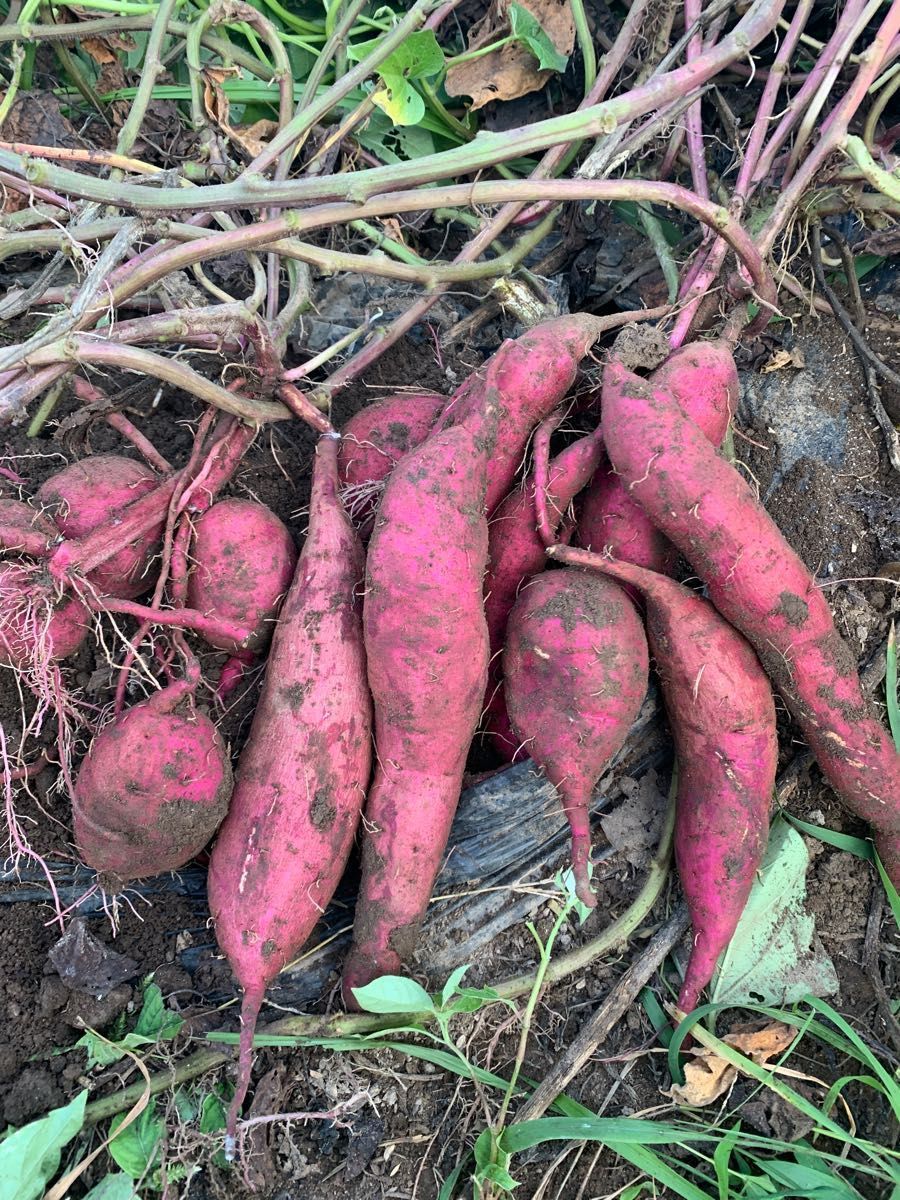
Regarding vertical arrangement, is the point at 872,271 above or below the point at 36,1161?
above

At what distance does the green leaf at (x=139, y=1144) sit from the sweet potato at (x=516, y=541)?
2.70 feet

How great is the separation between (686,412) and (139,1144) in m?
1.47

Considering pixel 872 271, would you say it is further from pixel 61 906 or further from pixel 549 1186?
pixel 61 906

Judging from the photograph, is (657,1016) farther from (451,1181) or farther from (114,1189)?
(114,1189)

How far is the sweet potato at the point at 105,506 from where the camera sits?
1442 millimetres

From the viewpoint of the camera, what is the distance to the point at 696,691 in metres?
1.46

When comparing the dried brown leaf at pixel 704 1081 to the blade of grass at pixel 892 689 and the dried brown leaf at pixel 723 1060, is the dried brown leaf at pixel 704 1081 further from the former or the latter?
the blade of grass at pixel 892 689

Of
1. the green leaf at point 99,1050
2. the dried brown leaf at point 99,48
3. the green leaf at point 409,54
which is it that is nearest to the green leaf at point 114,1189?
the green leaf at point 99,1050

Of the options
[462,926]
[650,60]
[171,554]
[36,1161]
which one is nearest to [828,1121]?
[462,926]

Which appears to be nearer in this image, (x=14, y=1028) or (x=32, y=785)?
(x=14, y=1028)

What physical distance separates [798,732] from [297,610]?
38.5 inches

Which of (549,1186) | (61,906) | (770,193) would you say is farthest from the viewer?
(770,193)

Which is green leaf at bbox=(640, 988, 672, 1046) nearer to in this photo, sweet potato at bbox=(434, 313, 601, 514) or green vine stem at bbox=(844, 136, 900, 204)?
sweet potato at bbox=(434, 313, 601, 514)

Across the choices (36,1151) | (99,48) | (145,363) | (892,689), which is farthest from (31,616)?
(892,689)
